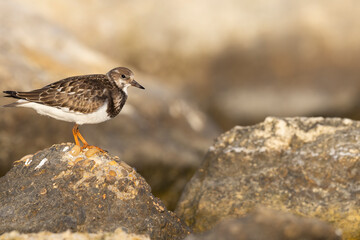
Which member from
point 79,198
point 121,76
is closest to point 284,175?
point 121,76

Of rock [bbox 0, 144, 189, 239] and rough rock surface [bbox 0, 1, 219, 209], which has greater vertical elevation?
rough rock surface [bbox 0, 1, 219, 209]

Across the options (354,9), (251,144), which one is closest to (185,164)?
(251,144)

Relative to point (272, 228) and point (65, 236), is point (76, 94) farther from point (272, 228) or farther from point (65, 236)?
point (272, 228)

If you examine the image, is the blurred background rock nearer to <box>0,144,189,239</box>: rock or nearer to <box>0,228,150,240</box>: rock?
<box>0,144,189,239</box>: rock

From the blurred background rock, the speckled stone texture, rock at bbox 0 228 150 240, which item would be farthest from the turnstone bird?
the blurred background rock

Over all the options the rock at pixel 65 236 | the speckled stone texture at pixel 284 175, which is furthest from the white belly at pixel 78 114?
the speckled stone texture at pixel 284 175

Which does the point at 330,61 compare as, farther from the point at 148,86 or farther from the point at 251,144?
the point at 251,144

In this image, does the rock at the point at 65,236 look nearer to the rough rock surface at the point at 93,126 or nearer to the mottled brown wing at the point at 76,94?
the mottled brown wing at the point at 76,94
